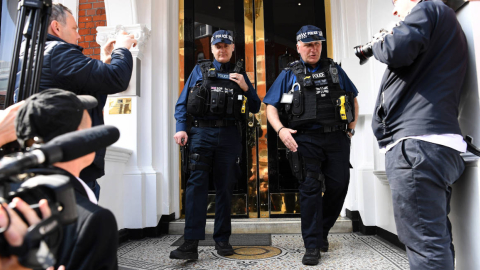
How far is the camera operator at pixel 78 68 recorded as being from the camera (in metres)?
1.73

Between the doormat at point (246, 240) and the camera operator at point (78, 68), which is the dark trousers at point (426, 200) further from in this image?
the doormat at point (246, 240)

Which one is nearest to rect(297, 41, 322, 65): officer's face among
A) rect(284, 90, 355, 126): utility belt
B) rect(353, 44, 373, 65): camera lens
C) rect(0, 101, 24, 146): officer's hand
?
rect(284, 90, 355, 126): utility belt

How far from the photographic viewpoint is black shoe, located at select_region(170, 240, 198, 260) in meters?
2.75

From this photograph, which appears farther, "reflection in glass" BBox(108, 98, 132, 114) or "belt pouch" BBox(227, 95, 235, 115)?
"reflection in glass" BBox(108, 98, 132, 114)

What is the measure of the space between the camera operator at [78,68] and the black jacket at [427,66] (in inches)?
52.2

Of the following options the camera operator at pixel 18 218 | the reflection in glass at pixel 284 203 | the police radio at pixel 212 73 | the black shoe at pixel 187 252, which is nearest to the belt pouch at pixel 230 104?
the police radio at pixel 212 73

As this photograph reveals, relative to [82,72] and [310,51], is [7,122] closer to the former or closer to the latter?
[82,72]

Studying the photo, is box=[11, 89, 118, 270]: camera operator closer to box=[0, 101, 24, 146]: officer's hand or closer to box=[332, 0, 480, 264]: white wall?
box=[0, 101, 24, 146]: officer's hand

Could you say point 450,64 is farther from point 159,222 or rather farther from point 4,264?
point 159,222

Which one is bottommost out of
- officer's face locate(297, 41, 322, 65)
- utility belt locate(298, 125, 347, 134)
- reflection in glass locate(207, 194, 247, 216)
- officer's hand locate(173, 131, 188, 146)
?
reflection in glass locate(207, 194, 247, 216)

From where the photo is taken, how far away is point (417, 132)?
162cm

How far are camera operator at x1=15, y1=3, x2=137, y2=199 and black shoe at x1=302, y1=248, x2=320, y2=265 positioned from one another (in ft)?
5.26

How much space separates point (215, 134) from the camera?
299 centimetres

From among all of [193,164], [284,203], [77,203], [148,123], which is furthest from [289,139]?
[77,203]
